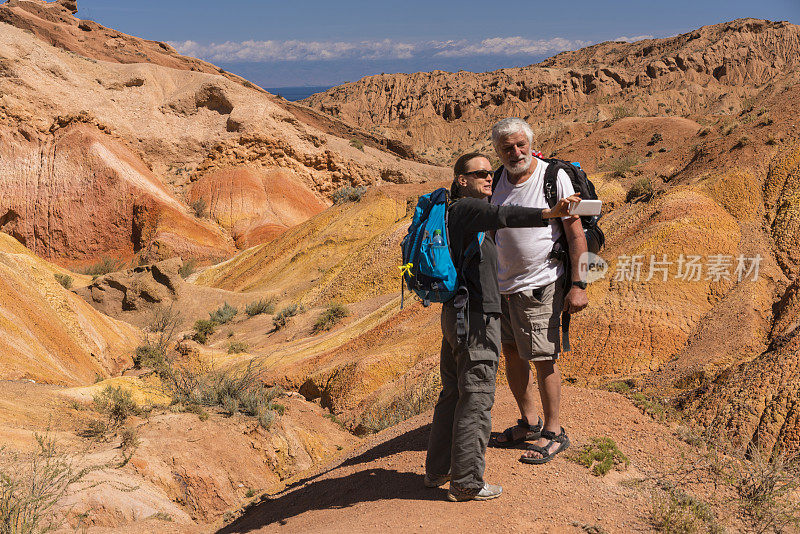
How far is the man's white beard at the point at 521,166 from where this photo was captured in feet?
11.4

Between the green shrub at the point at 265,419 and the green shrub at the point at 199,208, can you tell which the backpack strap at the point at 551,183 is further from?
the green shrub at the point at 199,208

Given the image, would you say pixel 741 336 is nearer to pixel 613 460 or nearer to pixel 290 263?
pixel 613 460

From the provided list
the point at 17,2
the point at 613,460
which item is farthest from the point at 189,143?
the point at 17,2

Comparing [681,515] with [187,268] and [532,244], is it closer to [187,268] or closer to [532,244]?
[532,244]

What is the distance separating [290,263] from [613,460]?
15.6 meters

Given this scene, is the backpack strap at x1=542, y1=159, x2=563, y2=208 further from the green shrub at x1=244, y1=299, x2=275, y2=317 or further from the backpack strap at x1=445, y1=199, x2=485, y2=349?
the green shrub at x1=244, y1=299, x2=275, y2=317

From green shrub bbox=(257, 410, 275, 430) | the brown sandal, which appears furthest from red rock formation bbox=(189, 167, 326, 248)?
the brown sandal

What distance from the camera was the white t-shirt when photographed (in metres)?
3.52

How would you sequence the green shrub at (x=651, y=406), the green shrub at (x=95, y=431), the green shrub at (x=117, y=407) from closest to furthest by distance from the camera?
1. the green shrub at (x=651, y=406)
2. the green shrub at (x=95, y=431)
3. the green shrub at (x=117, y=407)

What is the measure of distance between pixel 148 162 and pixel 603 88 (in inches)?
1841

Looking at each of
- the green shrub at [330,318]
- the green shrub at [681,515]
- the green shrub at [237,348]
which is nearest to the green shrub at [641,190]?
the green shrub at [330,318]

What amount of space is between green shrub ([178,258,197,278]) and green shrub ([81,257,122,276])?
2763 millimetres

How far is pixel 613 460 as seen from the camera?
384 centimetres

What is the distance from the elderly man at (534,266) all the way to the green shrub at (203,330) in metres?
11.5
